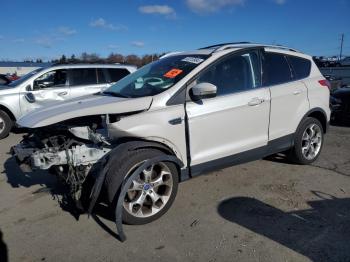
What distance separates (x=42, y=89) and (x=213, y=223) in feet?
22.3

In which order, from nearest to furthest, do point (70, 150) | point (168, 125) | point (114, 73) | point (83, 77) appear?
point (70, 150)
point (168, 125)
point (83, 77)
point (114, 73)

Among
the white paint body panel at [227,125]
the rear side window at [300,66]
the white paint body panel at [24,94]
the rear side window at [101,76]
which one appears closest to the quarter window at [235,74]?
the white paint body panel at [227,125]

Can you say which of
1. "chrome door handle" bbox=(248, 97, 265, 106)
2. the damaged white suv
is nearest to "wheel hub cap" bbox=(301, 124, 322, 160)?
the damaged white suv

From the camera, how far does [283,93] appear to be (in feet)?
15.9

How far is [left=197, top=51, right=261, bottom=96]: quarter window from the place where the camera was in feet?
14.0

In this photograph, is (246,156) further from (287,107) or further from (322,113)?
(322,113)

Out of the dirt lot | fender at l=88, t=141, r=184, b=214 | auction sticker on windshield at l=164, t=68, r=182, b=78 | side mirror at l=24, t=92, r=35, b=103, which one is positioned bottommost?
the dirt lot

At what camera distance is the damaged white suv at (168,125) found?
364 centimetres

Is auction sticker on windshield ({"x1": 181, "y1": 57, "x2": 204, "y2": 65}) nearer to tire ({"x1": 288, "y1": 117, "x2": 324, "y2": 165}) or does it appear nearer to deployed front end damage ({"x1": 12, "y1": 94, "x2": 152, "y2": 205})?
deployed front end damage ({"x1": 12, "y1": 94, "x2": 152, "y2": 205})

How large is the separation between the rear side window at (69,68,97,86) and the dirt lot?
4513mm

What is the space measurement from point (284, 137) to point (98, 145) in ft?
8.87

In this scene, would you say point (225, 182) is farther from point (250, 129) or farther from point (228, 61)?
point (228, 61)

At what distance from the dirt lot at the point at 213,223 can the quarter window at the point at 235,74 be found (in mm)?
1364

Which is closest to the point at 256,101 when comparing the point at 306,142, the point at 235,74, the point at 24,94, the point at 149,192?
the point at 235,74
